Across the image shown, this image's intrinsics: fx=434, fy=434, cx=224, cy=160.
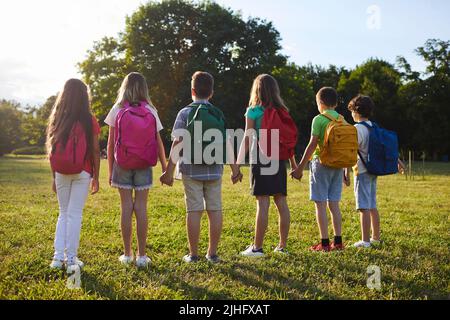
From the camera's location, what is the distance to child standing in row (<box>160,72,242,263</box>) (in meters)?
4.96

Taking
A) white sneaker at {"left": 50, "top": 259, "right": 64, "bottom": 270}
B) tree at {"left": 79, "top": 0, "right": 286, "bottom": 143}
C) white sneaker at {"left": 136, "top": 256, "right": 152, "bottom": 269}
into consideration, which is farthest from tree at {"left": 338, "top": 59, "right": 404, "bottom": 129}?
white sneaker at {"left": 50, "top": 259, "right": 64, "bottom": 270}

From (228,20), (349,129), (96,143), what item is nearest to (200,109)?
(96,143)

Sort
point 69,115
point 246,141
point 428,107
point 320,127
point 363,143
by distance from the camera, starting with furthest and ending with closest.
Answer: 1. point 428,107
2. point 363,143
3. point 320,127
4. point 246,141
5. point 69,115

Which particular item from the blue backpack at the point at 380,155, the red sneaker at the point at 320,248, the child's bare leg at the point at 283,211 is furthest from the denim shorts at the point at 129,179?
the blue backpack at the point at 380,155

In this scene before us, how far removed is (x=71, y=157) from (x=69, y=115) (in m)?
0.48

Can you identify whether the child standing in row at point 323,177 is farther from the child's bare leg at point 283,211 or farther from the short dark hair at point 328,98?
the child's bare leg at point 283,211

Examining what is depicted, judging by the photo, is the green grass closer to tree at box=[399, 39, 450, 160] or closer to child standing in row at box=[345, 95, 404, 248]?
child standing in row at box=[345, 95, 404, 248]

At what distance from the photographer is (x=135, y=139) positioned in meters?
4.76

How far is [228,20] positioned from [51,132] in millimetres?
31548

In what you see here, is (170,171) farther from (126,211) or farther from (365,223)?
(365,223)

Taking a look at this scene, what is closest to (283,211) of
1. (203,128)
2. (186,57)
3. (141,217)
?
(203,128)

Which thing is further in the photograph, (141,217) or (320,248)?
(320,248)

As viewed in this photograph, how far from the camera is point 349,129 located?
5602 millimetres

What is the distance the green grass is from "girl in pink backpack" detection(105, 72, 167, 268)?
517 millimetres
